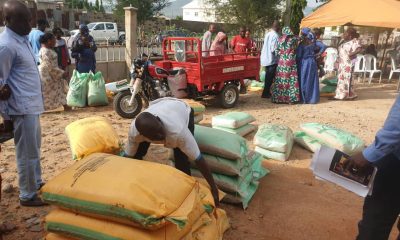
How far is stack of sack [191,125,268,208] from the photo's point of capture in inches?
A: 133

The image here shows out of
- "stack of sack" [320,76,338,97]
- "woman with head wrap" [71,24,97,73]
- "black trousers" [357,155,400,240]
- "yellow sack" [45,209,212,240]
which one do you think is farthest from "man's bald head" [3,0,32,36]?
"stack of sack" [320,76,338,97]

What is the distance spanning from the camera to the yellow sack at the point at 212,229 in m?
2.43

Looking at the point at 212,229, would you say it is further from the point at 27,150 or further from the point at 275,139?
the point at 275,139

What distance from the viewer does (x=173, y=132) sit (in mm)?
2516

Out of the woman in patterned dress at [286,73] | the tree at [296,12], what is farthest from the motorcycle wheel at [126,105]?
the tree at [296,12]

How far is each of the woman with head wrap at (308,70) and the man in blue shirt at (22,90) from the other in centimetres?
611

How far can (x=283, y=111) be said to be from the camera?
7391 millimetres

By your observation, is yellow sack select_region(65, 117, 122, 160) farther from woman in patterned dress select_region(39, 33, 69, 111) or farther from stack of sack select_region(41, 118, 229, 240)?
woman in patterned dress select_region(39, 33, 69, 111)

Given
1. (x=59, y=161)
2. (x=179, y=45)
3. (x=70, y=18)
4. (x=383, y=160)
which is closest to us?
(x=383, y=160)

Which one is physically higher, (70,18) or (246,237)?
(70,18)

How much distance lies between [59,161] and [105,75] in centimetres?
541

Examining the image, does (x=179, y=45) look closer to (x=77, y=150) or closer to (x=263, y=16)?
(x=77, y=150)

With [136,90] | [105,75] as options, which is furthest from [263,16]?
[136,90]

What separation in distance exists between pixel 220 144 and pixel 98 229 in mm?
1559
